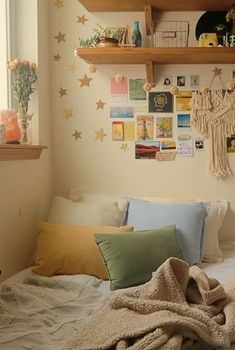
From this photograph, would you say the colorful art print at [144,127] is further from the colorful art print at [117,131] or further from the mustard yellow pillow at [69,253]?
the mustard yellow pillow at [69,253]

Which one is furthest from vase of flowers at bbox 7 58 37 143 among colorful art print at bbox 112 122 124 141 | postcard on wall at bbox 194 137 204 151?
postcard on wall at bbox 194 137 204 151

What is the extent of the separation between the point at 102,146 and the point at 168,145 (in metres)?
0.40

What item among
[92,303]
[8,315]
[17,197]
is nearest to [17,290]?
[8,315]

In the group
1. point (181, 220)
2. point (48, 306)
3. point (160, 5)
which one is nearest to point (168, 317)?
point (48, 306)

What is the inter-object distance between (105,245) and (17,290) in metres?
0.48

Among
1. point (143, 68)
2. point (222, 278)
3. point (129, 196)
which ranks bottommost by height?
point (222, 278)

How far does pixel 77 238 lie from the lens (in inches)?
82.4

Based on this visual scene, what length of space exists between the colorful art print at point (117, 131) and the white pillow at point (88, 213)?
44 centimetres

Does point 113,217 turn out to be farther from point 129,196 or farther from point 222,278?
point 222,278

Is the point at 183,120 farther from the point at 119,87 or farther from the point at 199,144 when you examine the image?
the point at 119,87

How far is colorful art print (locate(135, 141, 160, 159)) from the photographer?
8.66 feet

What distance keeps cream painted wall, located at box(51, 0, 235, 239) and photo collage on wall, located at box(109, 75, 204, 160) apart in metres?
0.04

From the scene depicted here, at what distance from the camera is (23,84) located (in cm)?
233

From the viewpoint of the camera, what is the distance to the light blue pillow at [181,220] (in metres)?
2.20
